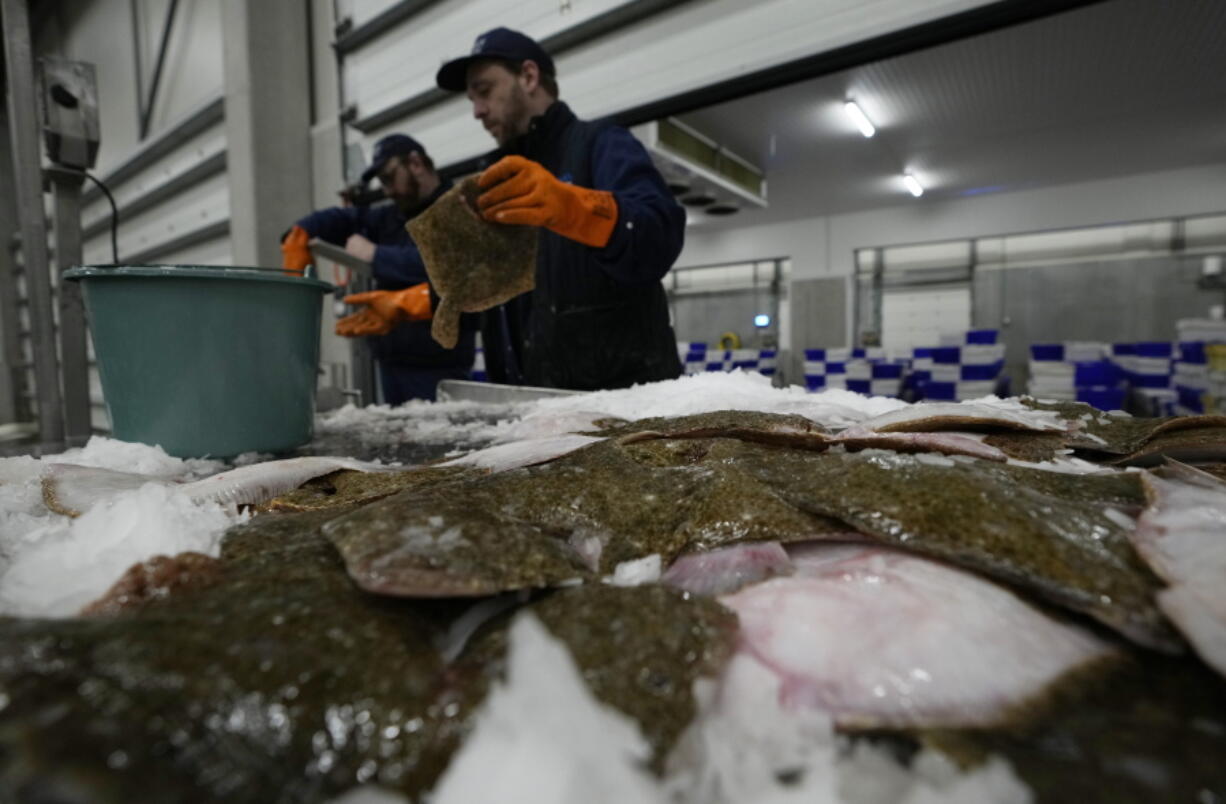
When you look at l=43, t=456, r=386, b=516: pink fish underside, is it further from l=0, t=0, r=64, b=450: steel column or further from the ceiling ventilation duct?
the ceiling ventilation duct

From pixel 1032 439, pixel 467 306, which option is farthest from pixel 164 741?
pixel 467 306

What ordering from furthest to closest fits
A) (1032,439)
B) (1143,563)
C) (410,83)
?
(410,83), (1032,439), (1143,563)

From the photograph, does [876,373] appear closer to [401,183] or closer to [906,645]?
[401,183]

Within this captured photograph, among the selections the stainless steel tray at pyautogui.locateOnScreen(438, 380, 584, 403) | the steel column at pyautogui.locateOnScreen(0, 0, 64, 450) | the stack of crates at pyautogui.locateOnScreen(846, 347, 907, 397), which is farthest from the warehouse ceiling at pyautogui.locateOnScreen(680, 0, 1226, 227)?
the steel column at pyautogui.locateOnScreen(0, 0, 64, 450)

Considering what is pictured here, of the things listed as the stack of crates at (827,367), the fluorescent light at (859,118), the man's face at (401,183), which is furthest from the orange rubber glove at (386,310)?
the stack of crates at (827,367)

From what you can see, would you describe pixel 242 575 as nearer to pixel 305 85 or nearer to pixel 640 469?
pixel 640 469

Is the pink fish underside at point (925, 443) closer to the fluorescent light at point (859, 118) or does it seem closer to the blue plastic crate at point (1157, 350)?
the fluorescent light at point (859, 118)

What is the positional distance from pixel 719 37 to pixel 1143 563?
433cm

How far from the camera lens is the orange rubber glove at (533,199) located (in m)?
2.36

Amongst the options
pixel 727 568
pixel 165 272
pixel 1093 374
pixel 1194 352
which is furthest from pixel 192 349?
pixel 1093 374

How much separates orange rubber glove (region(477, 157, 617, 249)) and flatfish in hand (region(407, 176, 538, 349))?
0.28 feet

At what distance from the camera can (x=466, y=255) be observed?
2.62 m

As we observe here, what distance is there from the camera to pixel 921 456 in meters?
1.09

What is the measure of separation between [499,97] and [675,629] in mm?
3476
